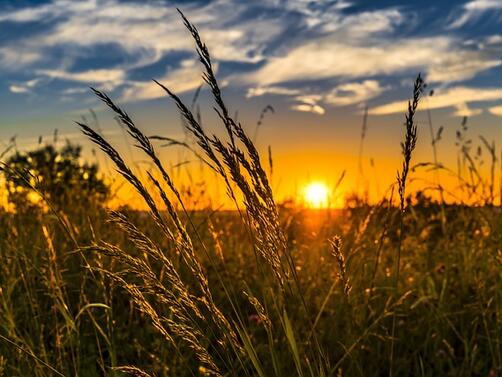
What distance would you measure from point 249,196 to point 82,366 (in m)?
2.07

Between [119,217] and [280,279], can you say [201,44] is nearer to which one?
[119,217]

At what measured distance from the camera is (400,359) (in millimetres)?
3102

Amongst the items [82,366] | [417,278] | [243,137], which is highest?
[243,137]

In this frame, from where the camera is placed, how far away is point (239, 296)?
4203 millimetres

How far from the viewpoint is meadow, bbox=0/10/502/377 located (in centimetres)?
146

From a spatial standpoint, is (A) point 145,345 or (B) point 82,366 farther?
(A) point 145,345

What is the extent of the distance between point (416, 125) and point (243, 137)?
47 cm

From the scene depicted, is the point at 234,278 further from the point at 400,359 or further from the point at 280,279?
the point at 280,279

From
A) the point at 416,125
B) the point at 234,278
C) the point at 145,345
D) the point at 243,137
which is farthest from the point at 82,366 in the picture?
the point at 416,125

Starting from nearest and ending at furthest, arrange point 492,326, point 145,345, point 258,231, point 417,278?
point 258,231 → point 145,345 → point 492,326 → point 417,278

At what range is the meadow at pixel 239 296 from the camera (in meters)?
1.46

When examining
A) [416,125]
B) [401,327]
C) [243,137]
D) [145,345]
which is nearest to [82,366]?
[145,345]

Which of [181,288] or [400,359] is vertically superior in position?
[181,288]

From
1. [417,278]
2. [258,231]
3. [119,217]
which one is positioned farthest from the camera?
[417,278]
